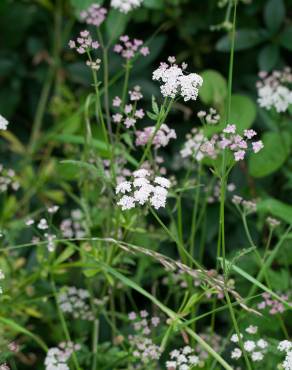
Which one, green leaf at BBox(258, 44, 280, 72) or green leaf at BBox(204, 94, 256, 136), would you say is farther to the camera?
green leaf at BBox(258, 44, 280, 72)

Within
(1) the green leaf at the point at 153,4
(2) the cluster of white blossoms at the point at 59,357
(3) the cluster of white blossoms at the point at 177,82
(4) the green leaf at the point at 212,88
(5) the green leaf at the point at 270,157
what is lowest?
(2) the cluster of white blossoms at the point at 59,357

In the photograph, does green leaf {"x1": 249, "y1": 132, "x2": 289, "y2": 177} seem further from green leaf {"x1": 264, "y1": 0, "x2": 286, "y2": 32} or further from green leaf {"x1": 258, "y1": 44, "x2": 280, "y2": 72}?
green leaf {"x1": 264, "y1": 0, "x2": 286, "y2": 32}

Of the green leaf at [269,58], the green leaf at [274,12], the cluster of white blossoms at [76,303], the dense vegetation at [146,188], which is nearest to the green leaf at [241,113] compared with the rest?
the dense vegetation at [146,188]

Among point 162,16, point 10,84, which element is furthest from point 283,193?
point 10,84

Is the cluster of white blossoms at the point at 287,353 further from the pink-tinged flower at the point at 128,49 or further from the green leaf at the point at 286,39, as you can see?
the green leaf at the point at 286,39

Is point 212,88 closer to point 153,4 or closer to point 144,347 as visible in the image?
point 153,4

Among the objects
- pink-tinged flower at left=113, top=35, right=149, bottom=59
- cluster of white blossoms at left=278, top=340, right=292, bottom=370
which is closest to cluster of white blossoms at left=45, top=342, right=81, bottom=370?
cluster of white blossoms at left=278, top=340, right=292, bottom=370

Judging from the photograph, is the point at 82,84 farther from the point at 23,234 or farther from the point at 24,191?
the point at 23,234
